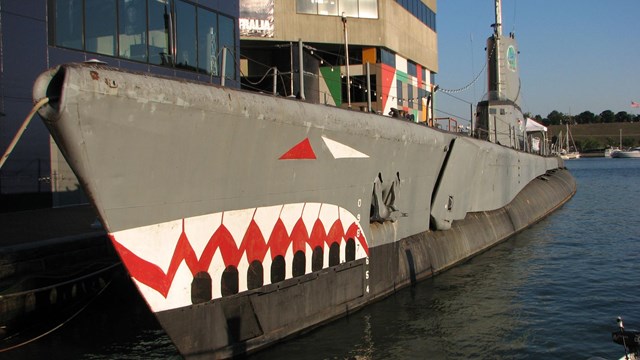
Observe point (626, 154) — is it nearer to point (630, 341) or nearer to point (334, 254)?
point (334, 254)

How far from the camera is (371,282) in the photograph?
419 inches

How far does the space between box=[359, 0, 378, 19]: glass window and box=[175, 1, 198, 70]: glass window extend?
763 inches

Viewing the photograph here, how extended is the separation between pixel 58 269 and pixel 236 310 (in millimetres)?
4952

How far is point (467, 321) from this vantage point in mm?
10125

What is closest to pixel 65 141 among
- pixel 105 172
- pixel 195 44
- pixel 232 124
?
pixel 105 172

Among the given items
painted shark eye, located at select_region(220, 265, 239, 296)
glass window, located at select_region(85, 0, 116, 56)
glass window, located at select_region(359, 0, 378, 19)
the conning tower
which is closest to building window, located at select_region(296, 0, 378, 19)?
glass window, located at select_region(359, 0, 378, 19)

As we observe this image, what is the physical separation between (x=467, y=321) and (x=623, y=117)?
207413 mm

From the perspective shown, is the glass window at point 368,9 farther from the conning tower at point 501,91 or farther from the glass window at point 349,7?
the conning tower at point 501,91

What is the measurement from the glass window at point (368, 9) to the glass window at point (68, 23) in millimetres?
23844

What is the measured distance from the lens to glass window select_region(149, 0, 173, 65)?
1959 cm

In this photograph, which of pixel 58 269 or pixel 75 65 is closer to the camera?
pixel 75 65

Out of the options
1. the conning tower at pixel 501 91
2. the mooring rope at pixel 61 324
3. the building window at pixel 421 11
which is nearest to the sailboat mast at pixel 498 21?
the conning tower at pixel 501 91

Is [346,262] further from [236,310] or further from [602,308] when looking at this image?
[602,308]

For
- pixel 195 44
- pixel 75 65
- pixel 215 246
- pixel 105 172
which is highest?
pixel 195 44
